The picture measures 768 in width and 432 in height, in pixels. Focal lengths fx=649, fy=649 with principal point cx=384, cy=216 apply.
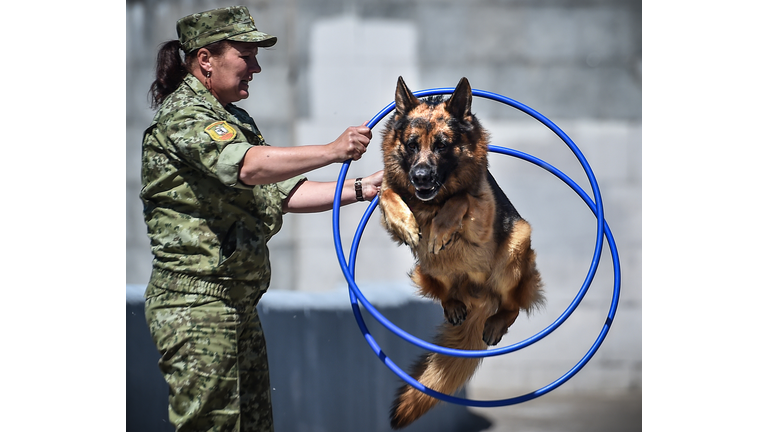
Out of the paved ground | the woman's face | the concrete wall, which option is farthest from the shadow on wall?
the woman's face

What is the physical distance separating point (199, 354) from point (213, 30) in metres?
1.45

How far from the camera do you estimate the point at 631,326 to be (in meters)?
5.21

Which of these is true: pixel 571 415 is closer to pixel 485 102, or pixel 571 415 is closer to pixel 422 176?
pixel 485 102

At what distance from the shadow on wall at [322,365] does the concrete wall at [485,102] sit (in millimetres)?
262

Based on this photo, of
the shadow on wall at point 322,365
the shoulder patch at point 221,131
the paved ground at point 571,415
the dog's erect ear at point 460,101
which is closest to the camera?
the shoulder patch at point 221,131

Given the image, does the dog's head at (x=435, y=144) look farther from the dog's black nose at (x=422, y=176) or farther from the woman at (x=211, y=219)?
the woman at (x=211, y=219)

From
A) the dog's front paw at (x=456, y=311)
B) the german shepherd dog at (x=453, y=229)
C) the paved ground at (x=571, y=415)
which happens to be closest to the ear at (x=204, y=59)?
the german shepherd dog at (x=453, y=229)

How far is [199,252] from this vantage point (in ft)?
9.21

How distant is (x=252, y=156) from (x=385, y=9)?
2.75 meters

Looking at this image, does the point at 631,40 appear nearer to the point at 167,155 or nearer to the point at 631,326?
the point at 631,326

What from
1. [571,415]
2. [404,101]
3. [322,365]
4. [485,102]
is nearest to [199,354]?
[404,101]

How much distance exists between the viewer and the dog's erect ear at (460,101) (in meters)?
2.82

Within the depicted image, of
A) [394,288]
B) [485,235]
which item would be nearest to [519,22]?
[394,288]

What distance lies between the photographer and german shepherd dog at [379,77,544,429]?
9.27 feet
